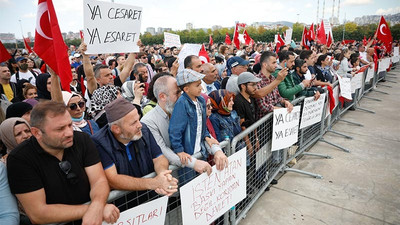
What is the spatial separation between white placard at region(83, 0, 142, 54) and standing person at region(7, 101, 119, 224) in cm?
185

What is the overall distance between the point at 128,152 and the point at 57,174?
607 mm

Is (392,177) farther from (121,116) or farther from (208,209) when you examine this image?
(121,116)

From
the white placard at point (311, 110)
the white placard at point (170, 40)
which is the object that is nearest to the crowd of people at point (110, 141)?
the white placard at point (311, 110)

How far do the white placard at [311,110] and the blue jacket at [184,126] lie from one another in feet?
8.68

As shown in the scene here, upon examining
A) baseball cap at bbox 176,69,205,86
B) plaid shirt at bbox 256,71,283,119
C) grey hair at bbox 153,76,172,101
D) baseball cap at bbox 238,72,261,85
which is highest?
baseball cap at bbox 176,69,205,86

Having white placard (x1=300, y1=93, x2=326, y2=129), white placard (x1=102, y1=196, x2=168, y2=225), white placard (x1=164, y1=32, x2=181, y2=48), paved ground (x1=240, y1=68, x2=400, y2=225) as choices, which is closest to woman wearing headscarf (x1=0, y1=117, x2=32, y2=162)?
white placard (x1=102, y1=196, x2=168, y2=225)

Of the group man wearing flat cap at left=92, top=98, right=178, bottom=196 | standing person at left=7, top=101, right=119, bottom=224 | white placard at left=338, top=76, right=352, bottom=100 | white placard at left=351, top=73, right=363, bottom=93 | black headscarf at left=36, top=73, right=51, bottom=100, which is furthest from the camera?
white placard at left=351, top=73, right=363, bottom=93

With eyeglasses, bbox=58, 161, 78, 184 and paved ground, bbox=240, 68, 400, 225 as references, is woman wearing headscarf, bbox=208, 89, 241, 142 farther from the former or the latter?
eyeglasses, bbox=58, 161, 78, 184

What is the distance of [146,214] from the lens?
6.70 feet

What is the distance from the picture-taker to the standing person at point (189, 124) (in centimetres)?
266

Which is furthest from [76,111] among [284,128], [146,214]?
[284,128]

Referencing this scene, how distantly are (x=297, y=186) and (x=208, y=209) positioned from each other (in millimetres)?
2298

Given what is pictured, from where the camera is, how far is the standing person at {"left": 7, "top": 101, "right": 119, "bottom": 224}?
5.69 ft

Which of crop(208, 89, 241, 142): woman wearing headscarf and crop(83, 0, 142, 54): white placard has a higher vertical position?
crop(83, 0, 142, 54): white placard
